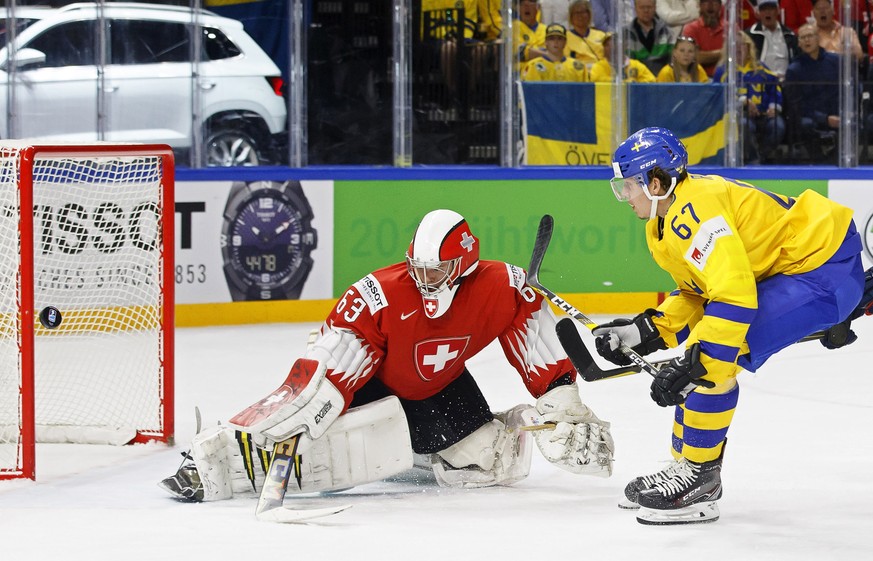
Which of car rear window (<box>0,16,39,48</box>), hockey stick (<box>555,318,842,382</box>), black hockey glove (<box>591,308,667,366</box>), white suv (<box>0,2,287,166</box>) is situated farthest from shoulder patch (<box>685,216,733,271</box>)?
car rear window (<box>0,16,39,48</box>)

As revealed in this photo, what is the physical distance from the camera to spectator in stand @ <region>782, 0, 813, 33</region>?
8.25 metres

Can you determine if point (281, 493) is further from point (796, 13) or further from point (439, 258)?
point (796, 13)

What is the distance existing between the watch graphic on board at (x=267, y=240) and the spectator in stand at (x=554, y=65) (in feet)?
4.92

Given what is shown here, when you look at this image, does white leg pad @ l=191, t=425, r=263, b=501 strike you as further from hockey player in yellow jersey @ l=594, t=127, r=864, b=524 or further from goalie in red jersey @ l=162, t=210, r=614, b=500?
hockey player in yellow jersey @ l=594, t=127, r=864, b=524

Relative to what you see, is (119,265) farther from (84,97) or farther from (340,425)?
(340,425)

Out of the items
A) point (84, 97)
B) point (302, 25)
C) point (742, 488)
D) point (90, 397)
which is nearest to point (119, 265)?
point (90, 397)

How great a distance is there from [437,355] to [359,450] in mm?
326

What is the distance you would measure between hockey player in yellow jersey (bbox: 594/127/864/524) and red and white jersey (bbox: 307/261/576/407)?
1.39 feet

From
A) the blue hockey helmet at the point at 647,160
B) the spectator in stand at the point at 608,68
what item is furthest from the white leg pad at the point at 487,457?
the spectator in stand at the point at 608,68

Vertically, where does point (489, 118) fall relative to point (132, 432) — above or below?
above

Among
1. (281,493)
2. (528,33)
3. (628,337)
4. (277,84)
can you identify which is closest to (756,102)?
(528,33)

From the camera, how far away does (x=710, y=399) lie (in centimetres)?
351

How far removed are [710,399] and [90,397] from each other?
262 centimetres

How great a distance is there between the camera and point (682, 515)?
3.58 m
